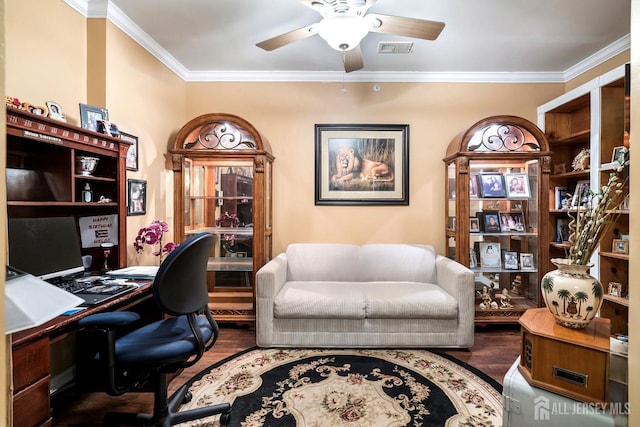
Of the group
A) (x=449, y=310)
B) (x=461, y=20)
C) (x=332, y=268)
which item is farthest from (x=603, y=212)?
(x=332, y=268)

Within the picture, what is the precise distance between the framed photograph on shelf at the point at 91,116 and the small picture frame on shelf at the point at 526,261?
402cm

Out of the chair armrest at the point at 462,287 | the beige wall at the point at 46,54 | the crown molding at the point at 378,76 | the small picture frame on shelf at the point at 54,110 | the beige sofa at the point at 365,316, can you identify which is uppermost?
the crown molding at the point at 378,76

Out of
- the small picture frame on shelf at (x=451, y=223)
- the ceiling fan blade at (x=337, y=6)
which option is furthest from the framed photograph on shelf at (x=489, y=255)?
the ceiling fan blade at (x=337, y=6)

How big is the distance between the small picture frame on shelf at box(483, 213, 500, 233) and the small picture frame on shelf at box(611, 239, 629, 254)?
92cm

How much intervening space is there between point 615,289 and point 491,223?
3.64ft

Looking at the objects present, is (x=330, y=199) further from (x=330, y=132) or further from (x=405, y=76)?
(x=405, y=76)

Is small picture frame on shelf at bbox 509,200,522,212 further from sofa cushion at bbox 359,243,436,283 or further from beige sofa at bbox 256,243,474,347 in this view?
beige sofa at bbox 256,243,474,347

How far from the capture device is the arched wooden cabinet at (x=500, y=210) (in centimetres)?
315

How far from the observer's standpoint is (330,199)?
11.8 ft

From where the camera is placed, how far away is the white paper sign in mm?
2201

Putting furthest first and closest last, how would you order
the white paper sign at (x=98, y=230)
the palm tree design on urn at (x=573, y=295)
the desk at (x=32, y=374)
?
the white paper sign at (x=98, y=230) → the palm tree design on urn at (x=573, y=295) → the desk at (x=32, y=374)

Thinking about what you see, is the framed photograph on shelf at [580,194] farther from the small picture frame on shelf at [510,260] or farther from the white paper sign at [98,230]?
the white paper sign at [98,230]

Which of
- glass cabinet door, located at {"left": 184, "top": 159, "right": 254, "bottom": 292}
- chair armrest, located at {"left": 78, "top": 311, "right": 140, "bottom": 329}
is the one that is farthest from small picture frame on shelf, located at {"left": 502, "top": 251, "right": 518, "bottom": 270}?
chair armrest, located at {"left": 78, "top": 311, "right": 140, "bottom": 329}

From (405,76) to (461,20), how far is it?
1015 mm
